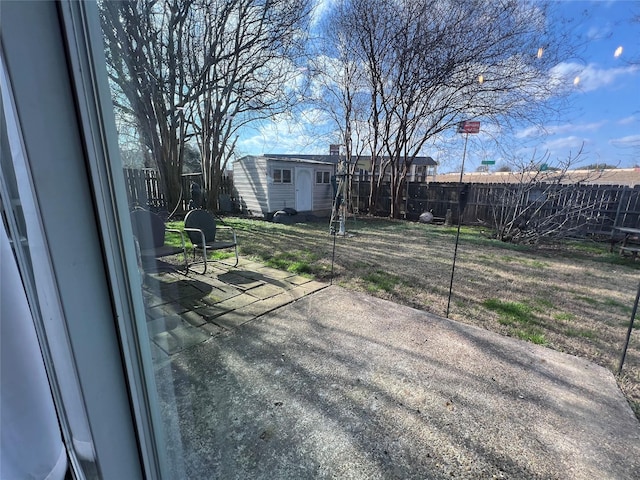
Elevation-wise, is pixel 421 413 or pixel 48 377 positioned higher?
pixel 48 377

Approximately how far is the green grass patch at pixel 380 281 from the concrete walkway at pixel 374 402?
917 millimetres

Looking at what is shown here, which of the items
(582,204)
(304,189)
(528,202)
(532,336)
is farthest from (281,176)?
(532,336)

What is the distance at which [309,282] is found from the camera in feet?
11.3

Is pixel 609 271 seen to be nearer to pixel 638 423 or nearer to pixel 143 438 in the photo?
pixel 638 423

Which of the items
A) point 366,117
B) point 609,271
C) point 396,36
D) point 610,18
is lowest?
point 609,271

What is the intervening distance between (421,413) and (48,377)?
5.20 ft

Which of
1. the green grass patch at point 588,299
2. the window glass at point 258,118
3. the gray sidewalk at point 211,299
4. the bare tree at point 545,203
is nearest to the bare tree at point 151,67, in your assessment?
the window glass at point 258,118

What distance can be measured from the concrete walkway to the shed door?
26.5ft

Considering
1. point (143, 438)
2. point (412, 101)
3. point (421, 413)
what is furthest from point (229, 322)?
point (412, 101)

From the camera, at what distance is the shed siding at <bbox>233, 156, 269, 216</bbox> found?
9.22m

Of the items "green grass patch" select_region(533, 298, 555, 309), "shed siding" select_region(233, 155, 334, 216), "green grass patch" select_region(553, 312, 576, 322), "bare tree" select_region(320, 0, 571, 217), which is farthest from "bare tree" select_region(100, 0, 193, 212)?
"shed siding" select_region(233, 155, 334, 216)

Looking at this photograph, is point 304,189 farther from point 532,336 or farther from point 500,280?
point 532,336

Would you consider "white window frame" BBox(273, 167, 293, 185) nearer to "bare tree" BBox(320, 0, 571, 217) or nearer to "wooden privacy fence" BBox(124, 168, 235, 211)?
"bare tree" BBox(320, 0, 571, 217)

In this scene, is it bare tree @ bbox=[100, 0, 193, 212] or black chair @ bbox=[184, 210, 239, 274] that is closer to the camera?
bare tree @ bbox=[100, 0, 193, 212]
